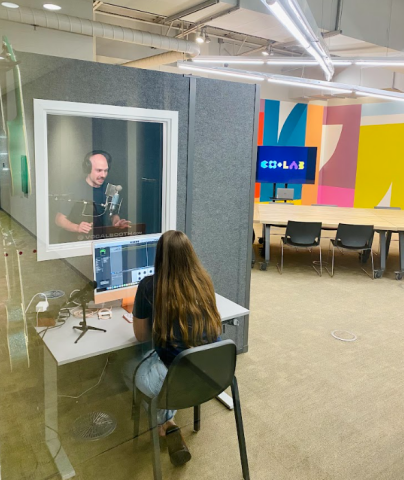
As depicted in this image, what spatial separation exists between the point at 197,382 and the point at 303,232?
3634 millimetres

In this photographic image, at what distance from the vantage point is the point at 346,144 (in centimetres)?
866

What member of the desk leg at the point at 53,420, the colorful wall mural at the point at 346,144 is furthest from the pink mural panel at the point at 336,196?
the desk leg at the point at 53,420

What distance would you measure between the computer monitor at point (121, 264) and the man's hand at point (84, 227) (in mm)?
120

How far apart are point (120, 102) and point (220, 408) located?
5.78 ft

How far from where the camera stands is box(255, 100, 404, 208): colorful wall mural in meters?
8.02

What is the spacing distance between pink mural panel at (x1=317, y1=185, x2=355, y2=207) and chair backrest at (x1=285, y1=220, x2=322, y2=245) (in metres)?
3.70

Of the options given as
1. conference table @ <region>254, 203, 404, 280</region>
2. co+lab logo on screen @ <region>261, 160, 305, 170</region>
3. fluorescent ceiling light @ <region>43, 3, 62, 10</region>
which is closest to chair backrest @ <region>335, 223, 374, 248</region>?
conference table @ <region>254, 203, 404, 280</region>

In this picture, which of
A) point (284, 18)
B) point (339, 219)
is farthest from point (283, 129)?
point (284, 18)

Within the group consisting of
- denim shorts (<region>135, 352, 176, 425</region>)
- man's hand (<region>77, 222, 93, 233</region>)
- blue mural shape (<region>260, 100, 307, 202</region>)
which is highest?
blue mural shape (<region>260, 100, 307, 202</region>)

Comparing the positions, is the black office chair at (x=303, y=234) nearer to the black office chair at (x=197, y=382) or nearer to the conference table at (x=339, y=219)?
the conference table at (x=339, y=219)

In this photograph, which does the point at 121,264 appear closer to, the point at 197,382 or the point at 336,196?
the point at 197,382

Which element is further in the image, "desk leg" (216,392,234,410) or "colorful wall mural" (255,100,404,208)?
"colorful wall mural" (255,100,404,208)

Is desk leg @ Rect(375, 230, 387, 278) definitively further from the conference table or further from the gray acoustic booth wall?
the gray acoustic booth wall

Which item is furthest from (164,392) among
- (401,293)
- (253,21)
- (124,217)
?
(253,21)
